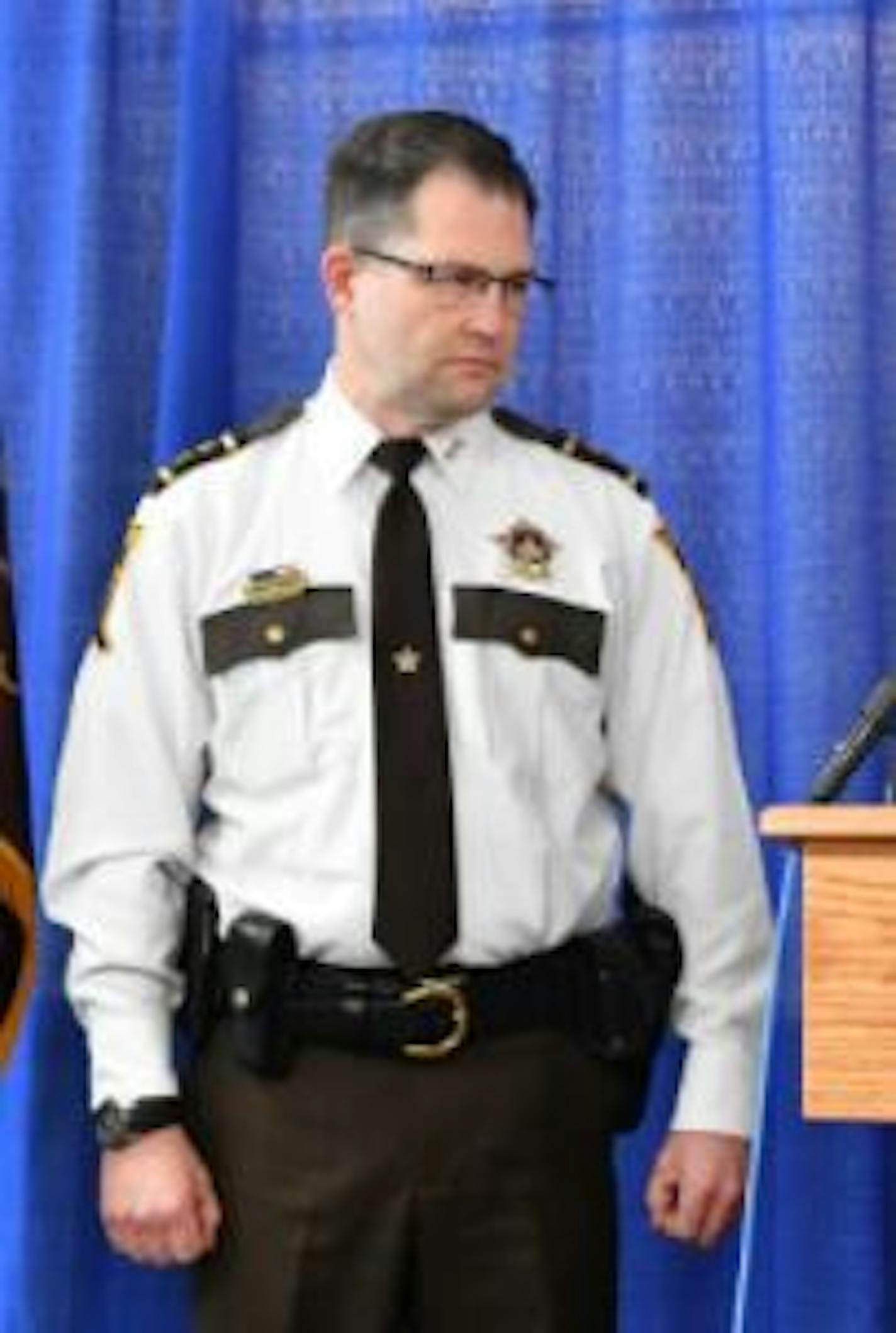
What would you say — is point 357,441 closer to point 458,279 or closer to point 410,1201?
point 458,279

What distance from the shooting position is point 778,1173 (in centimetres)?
189

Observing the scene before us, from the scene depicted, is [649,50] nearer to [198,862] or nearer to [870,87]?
[870,87]

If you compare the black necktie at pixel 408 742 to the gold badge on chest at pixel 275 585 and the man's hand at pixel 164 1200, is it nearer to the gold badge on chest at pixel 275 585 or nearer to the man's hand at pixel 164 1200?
the gold badge on chest at pixel 275 585

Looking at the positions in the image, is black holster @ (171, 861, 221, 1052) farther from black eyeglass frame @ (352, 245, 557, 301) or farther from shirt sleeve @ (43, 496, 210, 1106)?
black eyeglass frame @ (352, 245, 557, 301)

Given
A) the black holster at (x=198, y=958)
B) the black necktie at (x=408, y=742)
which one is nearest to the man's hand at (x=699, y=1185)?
the black necktie at (x=408, y=742)

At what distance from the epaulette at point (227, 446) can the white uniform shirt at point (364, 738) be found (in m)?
0.01

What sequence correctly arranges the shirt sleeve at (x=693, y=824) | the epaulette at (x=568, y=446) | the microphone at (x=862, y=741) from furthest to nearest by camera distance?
the epaulette at (x=568, y=446)
the shirt sleeve at (x=693, y=824)
the microphone at (x=862, y=741)

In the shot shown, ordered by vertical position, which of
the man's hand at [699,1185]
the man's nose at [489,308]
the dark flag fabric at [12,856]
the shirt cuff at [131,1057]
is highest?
the man's nose at [489,308]

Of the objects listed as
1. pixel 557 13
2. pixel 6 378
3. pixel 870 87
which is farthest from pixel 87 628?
pixel 870 87

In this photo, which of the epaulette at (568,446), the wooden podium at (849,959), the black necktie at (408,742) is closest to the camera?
the wooden podium at (849,959)

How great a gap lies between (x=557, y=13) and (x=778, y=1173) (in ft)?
3.43

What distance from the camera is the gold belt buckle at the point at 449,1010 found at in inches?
63.2

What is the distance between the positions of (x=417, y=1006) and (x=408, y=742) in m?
0.20

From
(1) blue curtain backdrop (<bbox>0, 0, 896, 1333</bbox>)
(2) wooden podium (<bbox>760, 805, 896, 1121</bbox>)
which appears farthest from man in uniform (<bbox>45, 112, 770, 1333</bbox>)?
(2) wooden podium (<bbox>760, 805, 896, 1121</bbox>)
